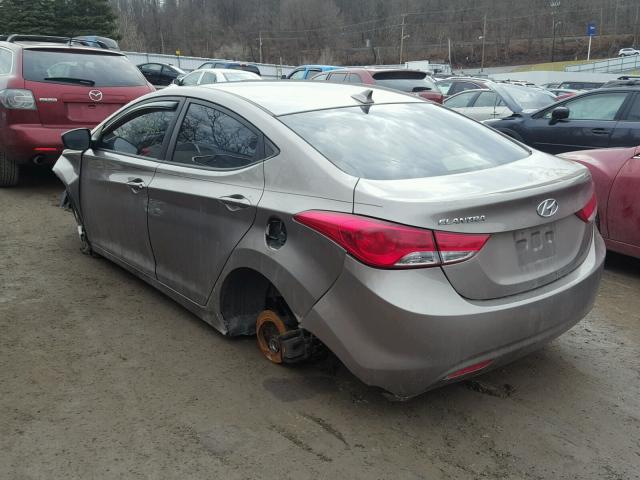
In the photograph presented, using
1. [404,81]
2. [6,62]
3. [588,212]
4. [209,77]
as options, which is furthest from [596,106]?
[209,77]

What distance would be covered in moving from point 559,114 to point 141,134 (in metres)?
5.84

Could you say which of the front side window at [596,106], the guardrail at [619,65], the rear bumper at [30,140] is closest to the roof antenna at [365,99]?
the rear bumper at [30,140]

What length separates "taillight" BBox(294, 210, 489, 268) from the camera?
2469 mm

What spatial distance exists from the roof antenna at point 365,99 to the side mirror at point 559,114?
5.16 meters

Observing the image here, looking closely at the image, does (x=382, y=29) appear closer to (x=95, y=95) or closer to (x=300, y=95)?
(x=95, y=95)

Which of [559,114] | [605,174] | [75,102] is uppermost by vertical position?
[75,102]

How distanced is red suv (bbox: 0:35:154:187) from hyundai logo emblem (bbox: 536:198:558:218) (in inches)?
221

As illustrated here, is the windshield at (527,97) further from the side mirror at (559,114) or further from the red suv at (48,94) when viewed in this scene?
the red suv at (48,94)

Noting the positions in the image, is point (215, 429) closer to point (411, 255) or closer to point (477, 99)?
point (411, 255)

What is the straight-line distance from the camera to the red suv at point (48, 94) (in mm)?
6625

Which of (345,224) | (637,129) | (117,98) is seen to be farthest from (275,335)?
(637,129)

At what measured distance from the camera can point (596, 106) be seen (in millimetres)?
7766

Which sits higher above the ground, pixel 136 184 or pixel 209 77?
pixel 209 77

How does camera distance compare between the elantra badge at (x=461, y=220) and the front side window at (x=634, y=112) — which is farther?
the front side window at (x=634, y=112)
